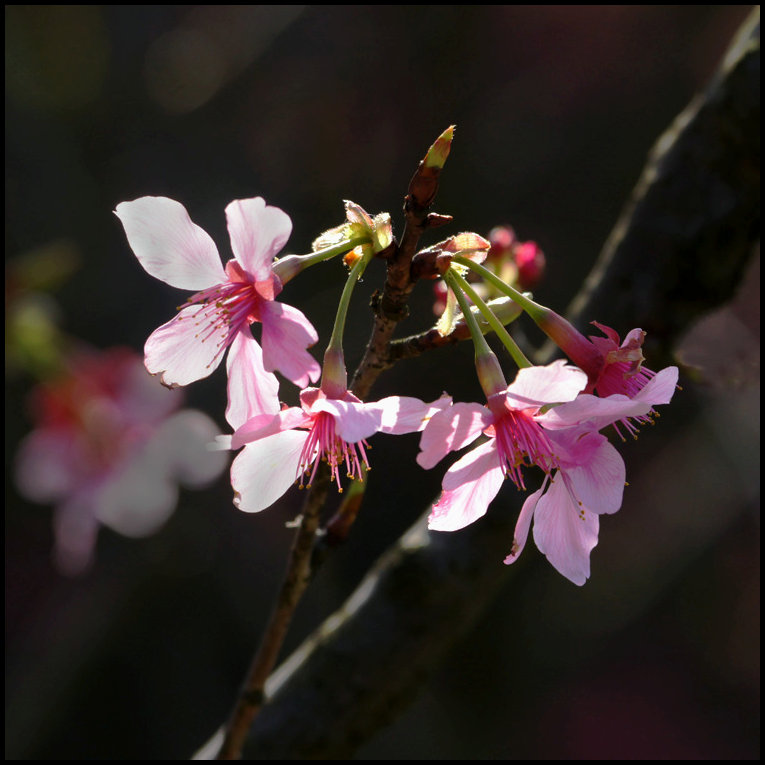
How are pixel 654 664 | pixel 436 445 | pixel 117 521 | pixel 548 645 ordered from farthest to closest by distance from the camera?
pixel 654 664, pixel 548 645, pixel 117 521, pixel 436 445

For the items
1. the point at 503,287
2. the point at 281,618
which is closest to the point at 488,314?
the point at 503,287

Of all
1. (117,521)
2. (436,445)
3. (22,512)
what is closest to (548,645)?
(117,521)

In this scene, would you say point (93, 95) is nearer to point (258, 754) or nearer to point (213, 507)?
point (213, 507)

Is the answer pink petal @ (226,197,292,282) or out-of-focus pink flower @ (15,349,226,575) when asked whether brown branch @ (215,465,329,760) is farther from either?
out-of-focus pink flower @ (15,349,226,575)

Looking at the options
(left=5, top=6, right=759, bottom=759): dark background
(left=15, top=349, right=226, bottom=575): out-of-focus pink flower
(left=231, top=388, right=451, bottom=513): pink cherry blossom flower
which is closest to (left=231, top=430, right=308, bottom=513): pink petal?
(left=231, top=388, right=451, bottom=513): pink cherry blossom flower

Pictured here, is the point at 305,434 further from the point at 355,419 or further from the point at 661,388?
the point at 661,388

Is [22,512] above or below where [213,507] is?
below
